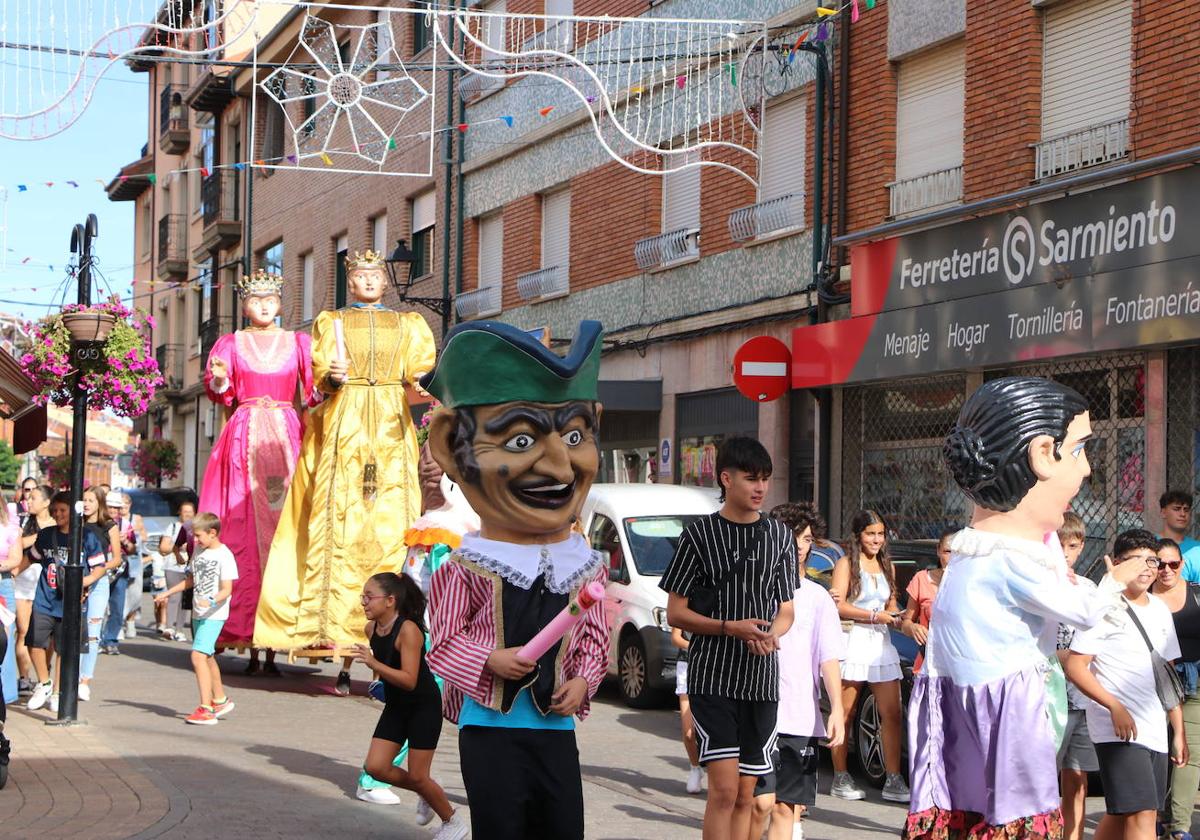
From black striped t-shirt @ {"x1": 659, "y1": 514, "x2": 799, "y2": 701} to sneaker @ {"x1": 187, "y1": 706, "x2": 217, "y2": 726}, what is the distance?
5.78 m

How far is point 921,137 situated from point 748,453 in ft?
35.2

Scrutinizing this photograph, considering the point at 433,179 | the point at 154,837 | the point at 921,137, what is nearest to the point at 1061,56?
the point at 921,137

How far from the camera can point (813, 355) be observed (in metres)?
17.9

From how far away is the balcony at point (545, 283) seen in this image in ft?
79.5

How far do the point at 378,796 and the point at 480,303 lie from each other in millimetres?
17760

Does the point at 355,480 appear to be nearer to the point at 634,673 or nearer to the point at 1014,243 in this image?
the point at 634,673

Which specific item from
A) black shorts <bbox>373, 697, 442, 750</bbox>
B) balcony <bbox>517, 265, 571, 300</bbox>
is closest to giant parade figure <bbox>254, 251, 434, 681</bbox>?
black shorts <bbox>373, 697, 442, 750</bbox>

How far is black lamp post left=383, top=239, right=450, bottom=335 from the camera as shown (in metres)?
24.0

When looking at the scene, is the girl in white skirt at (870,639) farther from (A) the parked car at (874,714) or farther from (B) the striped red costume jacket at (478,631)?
(B) the striped red costume jacket at (478,631)

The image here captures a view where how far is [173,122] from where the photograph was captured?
155 feet

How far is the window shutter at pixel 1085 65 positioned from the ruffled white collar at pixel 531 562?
10055mm

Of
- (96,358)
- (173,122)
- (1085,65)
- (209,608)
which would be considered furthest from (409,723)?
(173,122)

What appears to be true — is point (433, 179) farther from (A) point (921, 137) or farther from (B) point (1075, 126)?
(B) point (1075, 126)

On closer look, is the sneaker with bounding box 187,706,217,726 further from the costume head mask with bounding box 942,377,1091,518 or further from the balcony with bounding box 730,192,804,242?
the balcony with bounding box 730,192,804,242
